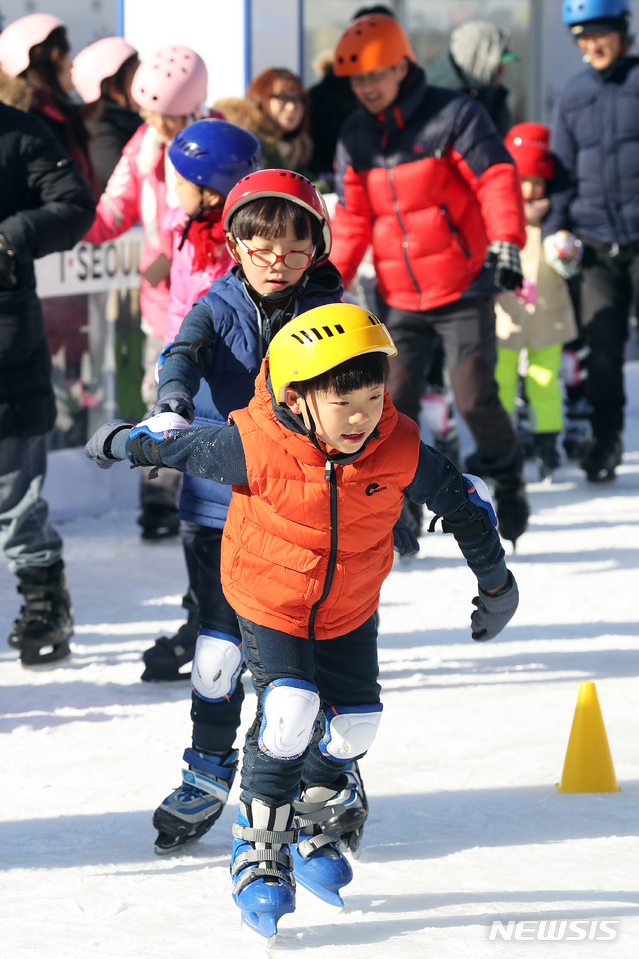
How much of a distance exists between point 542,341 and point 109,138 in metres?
2.60

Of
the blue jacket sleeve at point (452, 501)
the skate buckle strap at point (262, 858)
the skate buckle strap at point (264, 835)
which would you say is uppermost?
the blue jacket sleeve at point (452, 501)

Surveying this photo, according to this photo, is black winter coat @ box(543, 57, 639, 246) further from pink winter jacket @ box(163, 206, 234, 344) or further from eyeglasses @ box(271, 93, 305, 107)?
→ pink winter jacket @ box(163, 206, 234, 344)

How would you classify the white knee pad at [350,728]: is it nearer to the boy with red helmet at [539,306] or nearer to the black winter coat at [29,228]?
the black winter coat at [29,228]

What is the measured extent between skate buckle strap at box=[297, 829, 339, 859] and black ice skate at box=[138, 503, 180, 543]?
3391 millimetres

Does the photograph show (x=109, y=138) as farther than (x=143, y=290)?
Yes

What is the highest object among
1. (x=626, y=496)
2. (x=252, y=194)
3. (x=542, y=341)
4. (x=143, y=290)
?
(x=252, y=194)

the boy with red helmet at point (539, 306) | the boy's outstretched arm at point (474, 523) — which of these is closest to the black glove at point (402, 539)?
the boy's outstretched arm at point (474, 523)

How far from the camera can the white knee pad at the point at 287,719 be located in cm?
250

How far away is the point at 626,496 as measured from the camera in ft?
A: 23.2

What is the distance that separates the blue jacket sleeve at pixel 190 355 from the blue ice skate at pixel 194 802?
0.85m

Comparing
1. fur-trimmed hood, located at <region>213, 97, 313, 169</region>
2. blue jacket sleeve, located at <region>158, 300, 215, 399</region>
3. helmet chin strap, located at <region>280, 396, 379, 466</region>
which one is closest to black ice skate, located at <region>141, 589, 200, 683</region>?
blue jacket sleeve, located at <region>158, 300, 215, 399</region>

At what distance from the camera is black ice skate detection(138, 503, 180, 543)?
20.0 ft

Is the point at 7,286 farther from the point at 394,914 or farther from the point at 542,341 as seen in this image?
the point at 542,341

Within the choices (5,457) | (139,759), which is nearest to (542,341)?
(5,457)
